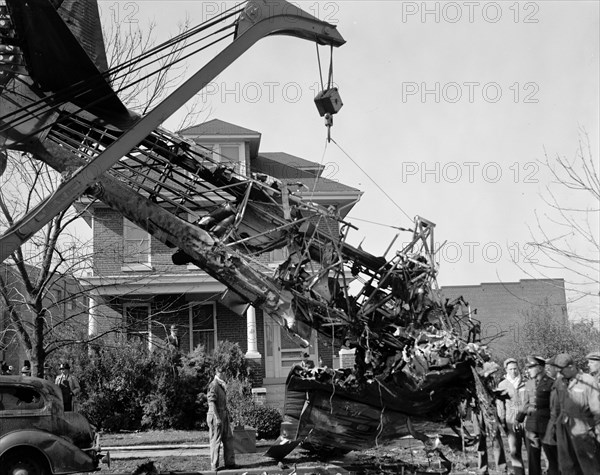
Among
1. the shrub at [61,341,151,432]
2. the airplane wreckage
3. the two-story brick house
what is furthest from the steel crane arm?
the two-story brick house

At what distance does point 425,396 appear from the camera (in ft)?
31.5

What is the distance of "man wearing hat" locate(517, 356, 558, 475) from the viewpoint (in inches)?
404

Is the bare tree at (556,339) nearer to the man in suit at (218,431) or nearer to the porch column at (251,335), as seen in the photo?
the porch column at (251,335)

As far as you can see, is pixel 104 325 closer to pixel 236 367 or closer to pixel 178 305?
pixel 178 305

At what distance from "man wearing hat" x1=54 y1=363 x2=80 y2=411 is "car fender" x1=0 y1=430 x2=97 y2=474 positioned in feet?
3.27

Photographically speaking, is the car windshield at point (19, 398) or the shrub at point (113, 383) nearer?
the car windshield at point (19, 398)

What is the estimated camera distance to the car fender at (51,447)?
9.82 metres

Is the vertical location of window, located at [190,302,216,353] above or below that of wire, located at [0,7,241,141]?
below

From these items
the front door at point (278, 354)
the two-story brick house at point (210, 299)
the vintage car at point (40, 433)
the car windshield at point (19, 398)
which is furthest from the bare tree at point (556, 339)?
the car windshield at point (19, 398)

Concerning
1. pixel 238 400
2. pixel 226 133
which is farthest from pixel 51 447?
pixel 226 133

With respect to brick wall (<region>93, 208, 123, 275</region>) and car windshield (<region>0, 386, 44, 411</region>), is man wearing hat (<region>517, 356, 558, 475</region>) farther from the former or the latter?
brick wall (<region>93, 208, 123, 275</region>)

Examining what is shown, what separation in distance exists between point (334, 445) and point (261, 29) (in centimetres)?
600

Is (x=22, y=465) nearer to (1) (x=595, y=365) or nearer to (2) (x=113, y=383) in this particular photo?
(1) (x=595, y=365)

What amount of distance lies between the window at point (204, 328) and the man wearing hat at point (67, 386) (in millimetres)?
7708
